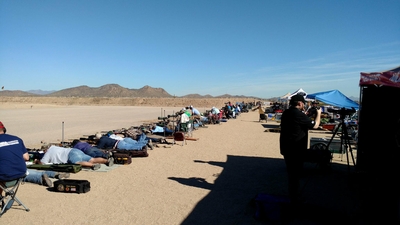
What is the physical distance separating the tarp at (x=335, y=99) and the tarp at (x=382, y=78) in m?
9.79

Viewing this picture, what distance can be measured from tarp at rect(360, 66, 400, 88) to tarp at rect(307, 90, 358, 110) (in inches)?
385

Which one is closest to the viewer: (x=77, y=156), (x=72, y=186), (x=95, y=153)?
(x=72, y=186)

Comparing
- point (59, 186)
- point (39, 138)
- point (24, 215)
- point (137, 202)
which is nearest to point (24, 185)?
point (59, 186)

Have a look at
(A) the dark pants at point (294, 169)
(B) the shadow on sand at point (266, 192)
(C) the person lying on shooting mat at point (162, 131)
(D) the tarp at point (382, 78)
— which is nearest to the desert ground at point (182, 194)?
(B) the shadow on sand at point (266, 192)

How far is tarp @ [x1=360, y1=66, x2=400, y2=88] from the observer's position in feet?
16.2

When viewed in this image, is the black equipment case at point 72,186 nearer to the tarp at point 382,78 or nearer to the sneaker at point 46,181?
the sneaker at point 46,181

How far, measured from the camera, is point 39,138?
1463cm

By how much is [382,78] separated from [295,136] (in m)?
2.16

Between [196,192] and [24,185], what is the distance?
378cm

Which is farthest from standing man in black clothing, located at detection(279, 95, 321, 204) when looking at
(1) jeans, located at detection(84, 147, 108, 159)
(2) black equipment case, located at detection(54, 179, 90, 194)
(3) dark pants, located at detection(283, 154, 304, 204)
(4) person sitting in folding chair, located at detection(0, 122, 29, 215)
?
(1) jeans, located at detection(84, 147, 108, 159)

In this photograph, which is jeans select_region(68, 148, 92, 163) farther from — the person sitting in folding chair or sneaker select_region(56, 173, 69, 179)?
the person sitting in folding chair

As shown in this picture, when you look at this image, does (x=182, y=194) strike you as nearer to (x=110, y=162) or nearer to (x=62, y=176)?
(x=62, y=176)

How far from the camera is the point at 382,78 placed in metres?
5.30

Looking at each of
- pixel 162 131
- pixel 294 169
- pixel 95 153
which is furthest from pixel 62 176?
pixel 162 131
